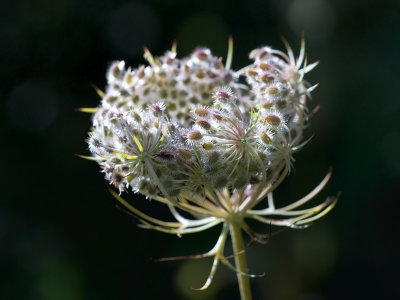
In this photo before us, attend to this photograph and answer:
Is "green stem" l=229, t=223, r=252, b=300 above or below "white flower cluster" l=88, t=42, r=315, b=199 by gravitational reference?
below

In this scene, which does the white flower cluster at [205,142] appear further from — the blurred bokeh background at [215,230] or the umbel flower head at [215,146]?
the blurred bokeh background at [215,230]

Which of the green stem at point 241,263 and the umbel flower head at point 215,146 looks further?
the green stem at point 241,263

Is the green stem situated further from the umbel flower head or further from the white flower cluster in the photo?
the white flower cluster

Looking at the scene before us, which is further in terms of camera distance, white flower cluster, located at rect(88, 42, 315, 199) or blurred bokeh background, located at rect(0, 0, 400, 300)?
blurred bokeh background, located at rect(0, 0, 400, 300)

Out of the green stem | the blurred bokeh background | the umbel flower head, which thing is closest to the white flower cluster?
the umbel flower head

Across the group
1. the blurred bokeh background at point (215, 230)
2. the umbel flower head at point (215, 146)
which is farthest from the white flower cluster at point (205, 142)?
the blurred bokeh background at point (215, 230)

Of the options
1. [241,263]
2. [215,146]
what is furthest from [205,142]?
[241,263]
